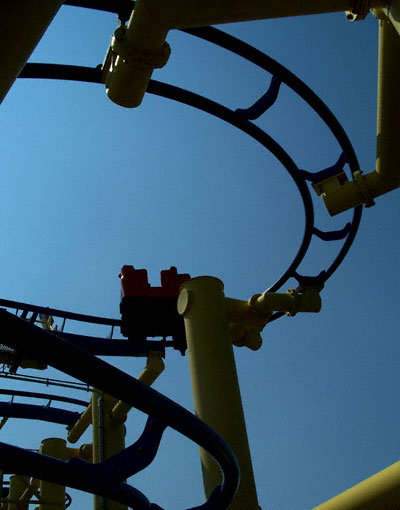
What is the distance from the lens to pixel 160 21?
2516 mm

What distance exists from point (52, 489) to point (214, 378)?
17.0 ft

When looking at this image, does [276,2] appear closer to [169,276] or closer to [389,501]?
[389,501]

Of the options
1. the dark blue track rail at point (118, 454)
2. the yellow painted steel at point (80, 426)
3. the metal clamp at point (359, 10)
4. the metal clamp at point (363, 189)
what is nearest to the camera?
the dark blue track rail at point (118, 454)

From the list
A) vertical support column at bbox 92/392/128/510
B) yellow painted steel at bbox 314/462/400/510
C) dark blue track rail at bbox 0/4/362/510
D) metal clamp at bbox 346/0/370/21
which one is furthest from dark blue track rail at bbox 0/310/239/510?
vertical support column at bbox 92/392/128/510

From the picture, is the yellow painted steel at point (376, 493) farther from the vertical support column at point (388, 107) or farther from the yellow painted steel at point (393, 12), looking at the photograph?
the vertical support column at point (388, 107)

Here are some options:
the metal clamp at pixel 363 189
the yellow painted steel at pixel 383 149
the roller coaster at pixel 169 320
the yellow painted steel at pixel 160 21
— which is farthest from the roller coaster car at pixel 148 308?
the yellow painted steel at pixel 160 21

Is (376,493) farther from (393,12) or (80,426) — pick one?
(80,426)

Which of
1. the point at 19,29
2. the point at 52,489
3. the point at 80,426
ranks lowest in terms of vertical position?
the point at 19,29

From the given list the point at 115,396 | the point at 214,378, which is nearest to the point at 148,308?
the point at 214,378

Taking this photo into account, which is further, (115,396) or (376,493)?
(376,493)

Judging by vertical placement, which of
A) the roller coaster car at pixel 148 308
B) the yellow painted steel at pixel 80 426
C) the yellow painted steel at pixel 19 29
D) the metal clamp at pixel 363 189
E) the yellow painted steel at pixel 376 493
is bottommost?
the yellow painted steel at pixel 376 493

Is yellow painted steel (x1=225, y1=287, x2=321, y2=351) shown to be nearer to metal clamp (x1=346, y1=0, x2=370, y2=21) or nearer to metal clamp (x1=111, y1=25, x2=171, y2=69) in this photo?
metal clamp (x1=111, y1=25, x2=171, y2=69)

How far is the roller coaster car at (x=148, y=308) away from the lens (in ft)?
22.3

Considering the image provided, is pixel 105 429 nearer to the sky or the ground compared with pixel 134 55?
nearer to the sky
